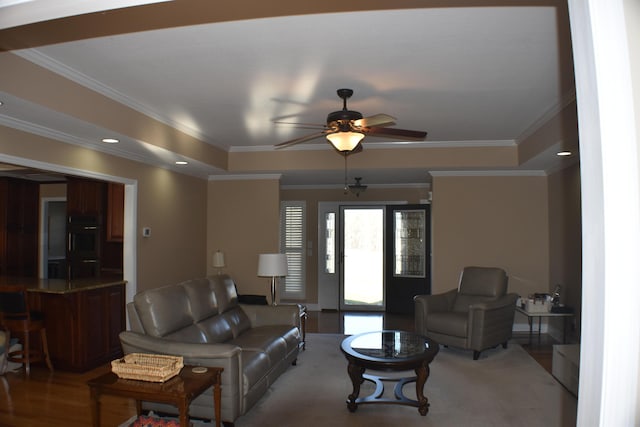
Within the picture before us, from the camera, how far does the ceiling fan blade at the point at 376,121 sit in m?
3.36

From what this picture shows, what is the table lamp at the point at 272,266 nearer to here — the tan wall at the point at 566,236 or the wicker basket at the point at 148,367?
the wicker basket at the point at 148,367

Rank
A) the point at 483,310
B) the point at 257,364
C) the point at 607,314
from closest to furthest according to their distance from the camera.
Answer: the point at 607,314
the point at 257,364
the point at 483,310

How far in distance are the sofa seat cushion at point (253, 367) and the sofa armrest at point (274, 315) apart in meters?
1.13

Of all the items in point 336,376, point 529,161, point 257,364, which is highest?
point 529,161

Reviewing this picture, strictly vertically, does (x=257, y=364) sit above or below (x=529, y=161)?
below

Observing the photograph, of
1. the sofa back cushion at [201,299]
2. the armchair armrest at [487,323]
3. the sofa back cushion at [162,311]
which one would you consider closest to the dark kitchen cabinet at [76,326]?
the sofa back cushion at [201,299]

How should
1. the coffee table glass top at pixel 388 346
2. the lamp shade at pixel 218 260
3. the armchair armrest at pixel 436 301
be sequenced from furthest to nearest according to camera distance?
the lamp shade at pixel 218 260
the armchair armrest at pixel 436 301
the coffee table glass top at pixel 388 346

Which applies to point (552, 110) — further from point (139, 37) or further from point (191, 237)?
point (191, 237)

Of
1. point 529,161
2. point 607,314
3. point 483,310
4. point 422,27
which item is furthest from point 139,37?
point 529,161

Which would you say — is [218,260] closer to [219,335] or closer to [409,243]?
[219,335]

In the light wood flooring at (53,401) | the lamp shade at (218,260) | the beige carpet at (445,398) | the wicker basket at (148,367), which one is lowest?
the beige carpet at (445,398)

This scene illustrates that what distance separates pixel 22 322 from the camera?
4.51 meters

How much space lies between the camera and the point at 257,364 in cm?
366

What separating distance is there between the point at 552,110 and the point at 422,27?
2.50 metres
